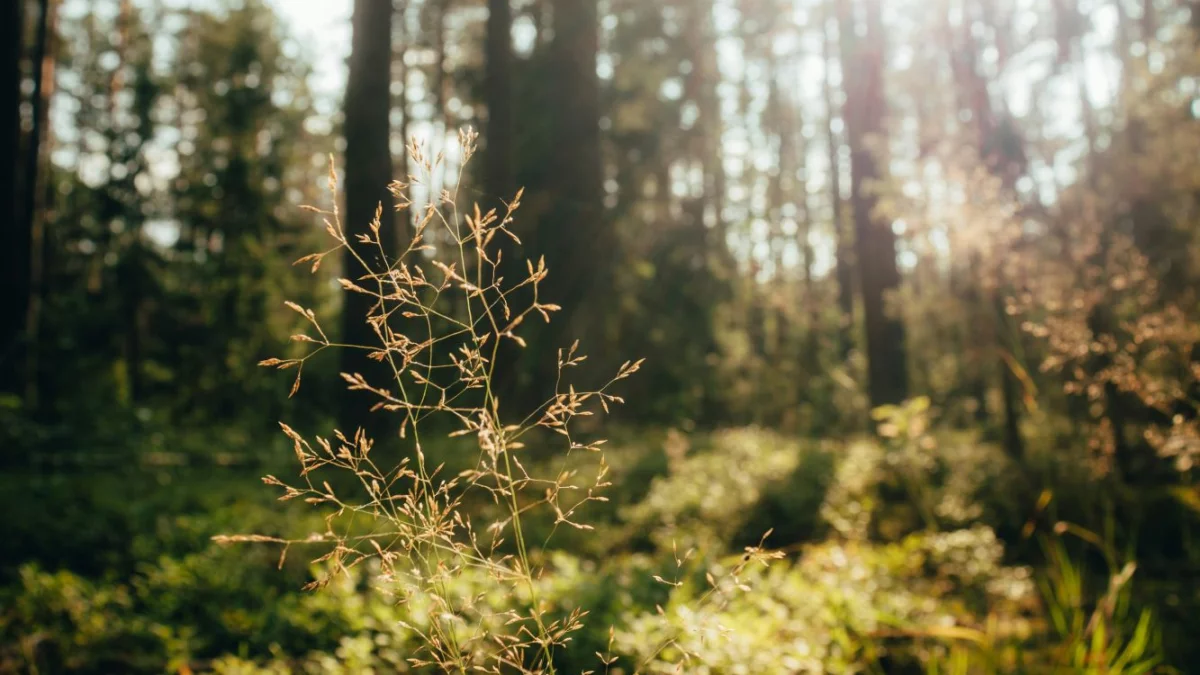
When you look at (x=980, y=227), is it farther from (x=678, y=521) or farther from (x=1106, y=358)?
(x=1106, y=358)

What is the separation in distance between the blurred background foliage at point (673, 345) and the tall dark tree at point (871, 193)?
60 millimetres

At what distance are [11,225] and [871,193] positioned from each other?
38.4ft

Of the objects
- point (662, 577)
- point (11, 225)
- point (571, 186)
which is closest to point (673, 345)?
point (571, 186)

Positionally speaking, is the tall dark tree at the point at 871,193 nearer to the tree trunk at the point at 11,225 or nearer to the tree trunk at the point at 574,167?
the tree trunk at the point at 574,167

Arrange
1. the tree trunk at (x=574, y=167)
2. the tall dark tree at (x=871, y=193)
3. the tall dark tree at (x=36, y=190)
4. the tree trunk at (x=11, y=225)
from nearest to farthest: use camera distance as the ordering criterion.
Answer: the tree trunk at (x=574, y=167) → the tree trunk at (x=11, y=225) → the tall dark tree at (x=36, y=190) → the tall dark tree at (x=871, y=193)

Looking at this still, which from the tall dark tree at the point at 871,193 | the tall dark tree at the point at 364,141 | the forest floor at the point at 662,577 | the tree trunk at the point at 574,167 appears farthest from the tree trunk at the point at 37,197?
the tall dark tree at the point at 871,193

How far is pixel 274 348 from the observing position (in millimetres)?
15039

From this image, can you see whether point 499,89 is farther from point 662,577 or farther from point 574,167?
point 662,577

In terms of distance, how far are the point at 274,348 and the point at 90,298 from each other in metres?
4.02

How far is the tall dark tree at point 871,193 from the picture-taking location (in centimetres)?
1117

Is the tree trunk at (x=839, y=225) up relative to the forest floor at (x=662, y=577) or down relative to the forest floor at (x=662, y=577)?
up

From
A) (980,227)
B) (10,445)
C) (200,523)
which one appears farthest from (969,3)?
(10,445)

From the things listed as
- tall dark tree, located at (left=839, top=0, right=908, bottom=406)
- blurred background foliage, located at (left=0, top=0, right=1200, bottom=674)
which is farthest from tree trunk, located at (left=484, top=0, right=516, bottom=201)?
tall dark tree, located at (left=839, top=0, right=908, bottom=406)

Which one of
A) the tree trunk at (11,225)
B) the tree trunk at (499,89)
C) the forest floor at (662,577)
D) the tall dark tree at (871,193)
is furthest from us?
the tall dark tree at (871,193)
